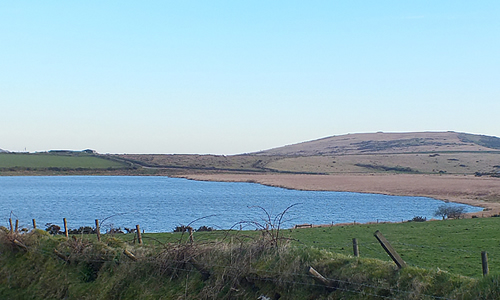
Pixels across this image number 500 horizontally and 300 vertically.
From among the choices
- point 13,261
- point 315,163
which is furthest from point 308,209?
point 315,163

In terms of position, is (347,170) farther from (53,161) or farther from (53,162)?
(53,161)

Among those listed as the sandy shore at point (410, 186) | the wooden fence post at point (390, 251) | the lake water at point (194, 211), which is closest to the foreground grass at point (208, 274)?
the wooden fence post at point (390, 251)

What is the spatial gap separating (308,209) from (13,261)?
140ft

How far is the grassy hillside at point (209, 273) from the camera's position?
29.0 ft

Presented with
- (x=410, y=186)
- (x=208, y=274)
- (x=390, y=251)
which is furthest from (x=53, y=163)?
(x=390, y=251)

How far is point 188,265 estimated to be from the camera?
11.9 metres

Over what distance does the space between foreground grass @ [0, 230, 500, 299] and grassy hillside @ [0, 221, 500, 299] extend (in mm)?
17

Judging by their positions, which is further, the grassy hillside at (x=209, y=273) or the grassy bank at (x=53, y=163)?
the grassy bank at (x=53, y=163)

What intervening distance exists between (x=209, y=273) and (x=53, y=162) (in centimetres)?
14180

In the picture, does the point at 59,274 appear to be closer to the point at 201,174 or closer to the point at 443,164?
the point at 201,174

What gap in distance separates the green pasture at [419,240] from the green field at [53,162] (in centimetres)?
11919

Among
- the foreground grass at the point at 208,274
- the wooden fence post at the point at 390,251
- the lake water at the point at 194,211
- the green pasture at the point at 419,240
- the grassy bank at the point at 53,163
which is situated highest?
the grassy bank at the point at 53,163

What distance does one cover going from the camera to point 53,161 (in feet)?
475

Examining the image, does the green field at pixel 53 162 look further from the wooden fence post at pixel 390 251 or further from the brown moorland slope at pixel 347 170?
the wooden fence post at pixel 390 251
